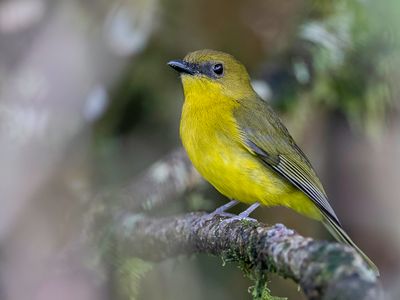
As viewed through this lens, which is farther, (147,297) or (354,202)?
(354,202)

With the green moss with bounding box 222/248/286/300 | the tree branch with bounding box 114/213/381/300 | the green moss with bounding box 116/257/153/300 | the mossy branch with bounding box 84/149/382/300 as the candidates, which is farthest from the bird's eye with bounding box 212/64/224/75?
the green moss with bounding box 222/248/286/300

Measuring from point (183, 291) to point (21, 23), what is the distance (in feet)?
8.16

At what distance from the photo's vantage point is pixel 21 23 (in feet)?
18.2

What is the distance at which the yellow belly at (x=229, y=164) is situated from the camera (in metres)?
4.20

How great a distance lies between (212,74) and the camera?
489 centimetres

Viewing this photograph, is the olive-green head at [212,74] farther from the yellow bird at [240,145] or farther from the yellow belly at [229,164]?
the yellow belly at [229,164]

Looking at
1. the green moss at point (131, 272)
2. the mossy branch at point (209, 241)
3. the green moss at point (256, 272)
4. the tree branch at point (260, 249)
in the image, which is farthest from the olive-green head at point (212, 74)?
the green moss at point (256, 272)

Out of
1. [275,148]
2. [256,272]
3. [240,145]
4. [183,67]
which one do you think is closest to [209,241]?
[256,272]

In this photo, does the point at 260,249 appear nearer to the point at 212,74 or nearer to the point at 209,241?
the point at 209,241

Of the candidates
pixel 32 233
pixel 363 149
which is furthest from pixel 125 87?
pixel 363 149

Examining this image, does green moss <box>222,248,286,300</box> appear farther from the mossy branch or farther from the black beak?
the black beak

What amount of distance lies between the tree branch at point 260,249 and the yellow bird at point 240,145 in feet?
1.25

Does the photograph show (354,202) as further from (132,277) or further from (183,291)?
(132,277)

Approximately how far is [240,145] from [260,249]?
1.71 m
